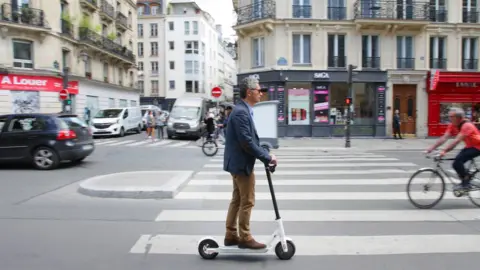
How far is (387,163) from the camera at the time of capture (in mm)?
12359

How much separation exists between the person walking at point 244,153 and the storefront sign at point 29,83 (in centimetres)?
2519

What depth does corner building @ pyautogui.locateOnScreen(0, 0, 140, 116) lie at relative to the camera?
25.0 metres

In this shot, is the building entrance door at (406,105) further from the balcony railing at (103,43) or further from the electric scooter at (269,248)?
the balcony railing at (103,43)

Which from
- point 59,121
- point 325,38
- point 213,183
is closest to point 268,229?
point 213,183

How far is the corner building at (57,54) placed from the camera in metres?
25.0

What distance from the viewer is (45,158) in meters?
10.9

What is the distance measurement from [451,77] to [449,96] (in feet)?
4.02

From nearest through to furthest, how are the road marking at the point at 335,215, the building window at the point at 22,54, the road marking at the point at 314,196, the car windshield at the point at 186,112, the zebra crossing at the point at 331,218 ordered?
the zebra crossing at the point at 331,218 < the road marking at the point at 335,215 < the road marking at the point at 314,196 < the car windshield at the point at 186,112 < the building window at the point at 22,54

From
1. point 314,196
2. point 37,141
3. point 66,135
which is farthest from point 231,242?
point 37,141

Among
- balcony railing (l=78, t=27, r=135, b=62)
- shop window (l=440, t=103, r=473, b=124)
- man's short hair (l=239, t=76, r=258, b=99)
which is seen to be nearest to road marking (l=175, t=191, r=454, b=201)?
man's short hair (l=239, t=76, r=258, b=99)

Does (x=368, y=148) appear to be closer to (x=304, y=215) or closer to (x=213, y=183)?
(x=213, y=183)

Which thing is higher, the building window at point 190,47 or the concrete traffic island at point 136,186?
the building window at point 190,47

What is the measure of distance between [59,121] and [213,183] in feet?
17.4

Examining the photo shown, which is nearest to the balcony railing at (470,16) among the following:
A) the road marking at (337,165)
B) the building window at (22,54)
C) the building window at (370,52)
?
the building window at (370,52)
